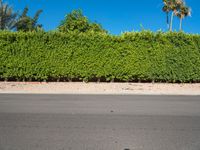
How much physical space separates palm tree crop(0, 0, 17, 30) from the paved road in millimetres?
27154

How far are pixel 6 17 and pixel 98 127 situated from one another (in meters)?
32.7

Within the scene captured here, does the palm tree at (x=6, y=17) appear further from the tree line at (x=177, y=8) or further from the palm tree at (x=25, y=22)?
the tree line at (x=177, y=8)

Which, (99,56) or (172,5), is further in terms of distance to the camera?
(172,5)

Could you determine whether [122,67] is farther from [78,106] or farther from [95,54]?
[78,106]

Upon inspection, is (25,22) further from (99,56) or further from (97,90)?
(97,90)

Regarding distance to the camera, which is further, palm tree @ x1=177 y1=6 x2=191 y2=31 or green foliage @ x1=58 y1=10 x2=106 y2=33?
palm tree @ x1=177 y1=6 x2=191 y2=31

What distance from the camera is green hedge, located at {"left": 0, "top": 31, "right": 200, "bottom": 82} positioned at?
22891 millimetres

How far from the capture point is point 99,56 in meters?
23.3

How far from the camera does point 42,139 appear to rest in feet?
23.8

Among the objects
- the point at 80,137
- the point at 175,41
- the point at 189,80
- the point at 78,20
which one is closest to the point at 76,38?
the point at 175,41

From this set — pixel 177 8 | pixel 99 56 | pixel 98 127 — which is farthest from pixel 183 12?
pixel 98 127

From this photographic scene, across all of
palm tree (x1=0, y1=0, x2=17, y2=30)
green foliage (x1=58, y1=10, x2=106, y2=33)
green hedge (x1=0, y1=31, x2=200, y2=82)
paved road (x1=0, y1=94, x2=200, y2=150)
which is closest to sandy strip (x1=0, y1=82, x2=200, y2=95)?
green hedge (x1=0, y1=31, x2=200, y2=82)

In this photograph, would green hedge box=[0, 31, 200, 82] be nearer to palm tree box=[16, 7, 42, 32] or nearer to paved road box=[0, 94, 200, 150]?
paved road box=[0, 94, 200, 150]

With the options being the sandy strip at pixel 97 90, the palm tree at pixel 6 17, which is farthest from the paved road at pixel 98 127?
the palm tree at pixel 6 17
